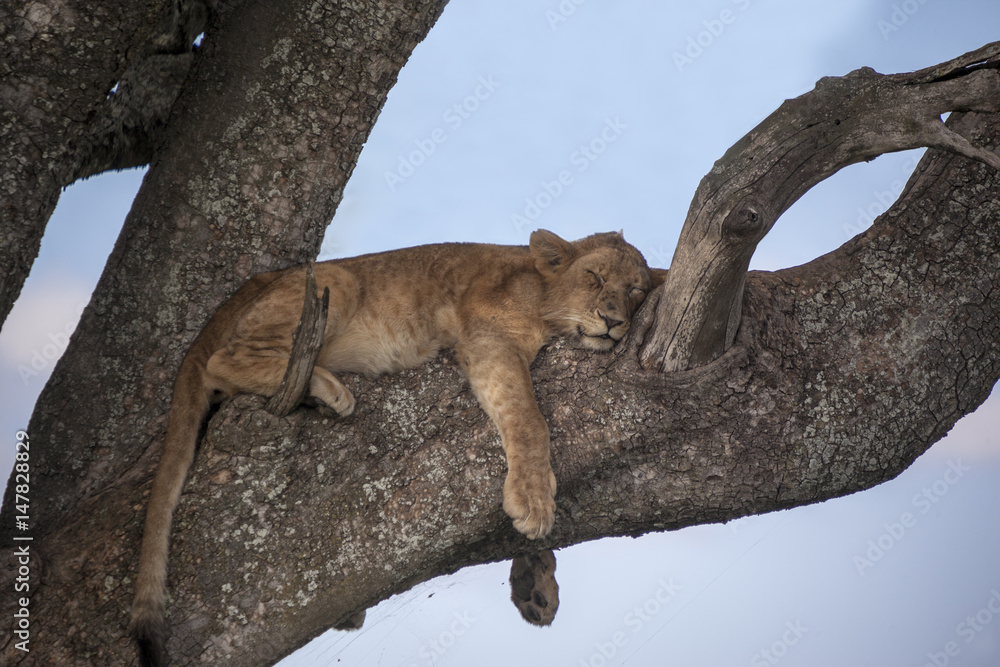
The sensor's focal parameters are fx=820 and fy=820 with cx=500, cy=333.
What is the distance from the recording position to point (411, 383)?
3.82 m

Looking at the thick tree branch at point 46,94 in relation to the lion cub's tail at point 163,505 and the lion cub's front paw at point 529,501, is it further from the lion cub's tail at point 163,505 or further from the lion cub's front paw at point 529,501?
the lion cub's front paw at point 529,501

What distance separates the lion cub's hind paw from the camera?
4.34 meters

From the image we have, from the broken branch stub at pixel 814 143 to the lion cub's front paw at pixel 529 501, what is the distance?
1055 millimetres

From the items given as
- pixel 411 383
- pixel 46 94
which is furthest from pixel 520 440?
pixel 46 94

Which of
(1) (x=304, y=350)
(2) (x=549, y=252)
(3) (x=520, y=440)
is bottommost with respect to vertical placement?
(3) (x=520, y=440)

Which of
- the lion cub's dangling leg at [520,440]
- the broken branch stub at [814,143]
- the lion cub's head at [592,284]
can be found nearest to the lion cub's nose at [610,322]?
the lion cub's head at [592,284]

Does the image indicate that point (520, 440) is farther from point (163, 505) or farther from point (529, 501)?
point (163, 505)

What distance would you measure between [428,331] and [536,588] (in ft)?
4.83

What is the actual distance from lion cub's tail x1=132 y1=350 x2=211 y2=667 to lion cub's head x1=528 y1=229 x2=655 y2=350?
5.68 feet

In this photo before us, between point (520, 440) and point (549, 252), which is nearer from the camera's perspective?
point (520, 440)

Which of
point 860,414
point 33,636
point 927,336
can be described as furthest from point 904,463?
point 33,636

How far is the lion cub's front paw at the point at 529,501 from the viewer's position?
137 inches

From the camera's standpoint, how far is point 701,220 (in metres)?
3.31

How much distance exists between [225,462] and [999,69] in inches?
138
